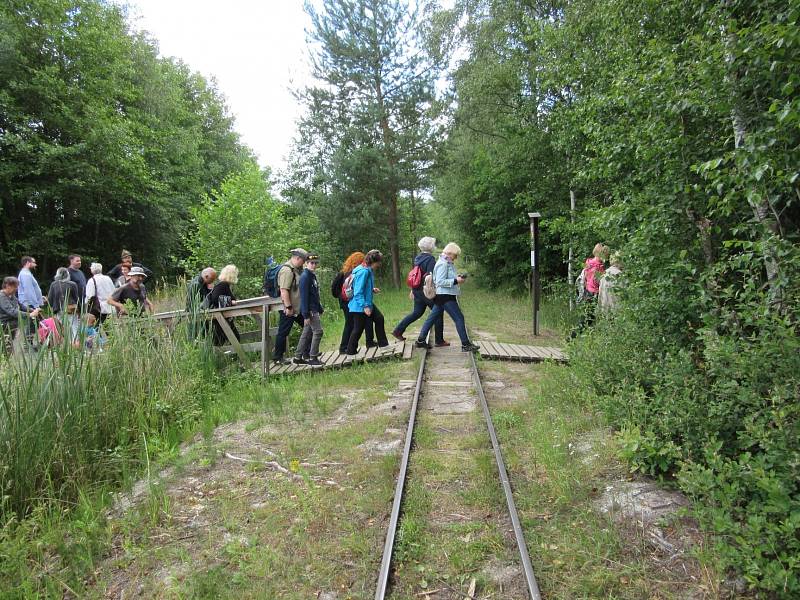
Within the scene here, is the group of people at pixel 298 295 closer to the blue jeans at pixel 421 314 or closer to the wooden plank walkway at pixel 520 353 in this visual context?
the blue jeans at pixel 421 314

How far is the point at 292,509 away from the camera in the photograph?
3584 millimetres

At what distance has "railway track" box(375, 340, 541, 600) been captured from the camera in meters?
2.67

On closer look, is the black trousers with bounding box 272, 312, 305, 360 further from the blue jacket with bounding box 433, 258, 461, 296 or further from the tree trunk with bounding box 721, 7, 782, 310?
the tree trunk with bounding box 721, 7, 782, 310

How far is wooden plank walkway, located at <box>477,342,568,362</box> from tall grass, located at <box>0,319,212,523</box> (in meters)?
4.35

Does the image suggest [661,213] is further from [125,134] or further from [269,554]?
[125,134]

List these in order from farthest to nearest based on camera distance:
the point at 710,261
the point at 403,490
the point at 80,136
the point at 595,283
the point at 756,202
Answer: the point at 80,136
the point at 595,283
the point at 710,261
the point at 403,490
the point at 756,202

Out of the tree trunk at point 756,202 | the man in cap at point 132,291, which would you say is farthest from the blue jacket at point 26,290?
the tree trunk at point 756,202

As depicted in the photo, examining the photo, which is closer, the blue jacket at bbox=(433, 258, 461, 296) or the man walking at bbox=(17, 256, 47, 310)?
the blue jacket at bbox=(433, 258, 461, 296)

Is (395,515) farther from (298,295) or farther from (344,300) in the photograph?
(344,300)

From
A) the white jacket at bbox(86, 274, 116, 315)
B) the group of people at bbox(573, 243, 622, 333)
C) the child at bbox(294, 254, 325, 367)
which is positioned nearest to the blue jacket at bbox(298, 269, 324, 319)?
the child at bbox(294, 254, 325, 367)

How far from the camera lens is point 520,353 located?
8008mm

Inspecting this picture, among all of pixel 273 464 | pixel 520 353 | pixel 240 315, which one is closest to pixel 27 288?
pixel 240 315

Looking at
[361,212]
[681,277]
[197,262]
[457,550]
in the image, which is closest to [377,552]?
[457,550]

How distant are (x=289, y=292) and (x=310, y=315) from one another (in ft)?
1.50
